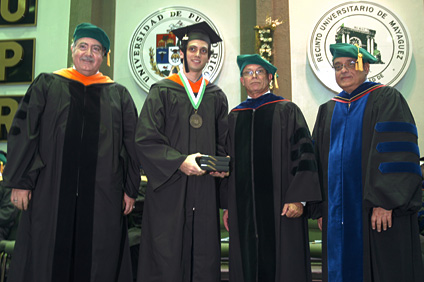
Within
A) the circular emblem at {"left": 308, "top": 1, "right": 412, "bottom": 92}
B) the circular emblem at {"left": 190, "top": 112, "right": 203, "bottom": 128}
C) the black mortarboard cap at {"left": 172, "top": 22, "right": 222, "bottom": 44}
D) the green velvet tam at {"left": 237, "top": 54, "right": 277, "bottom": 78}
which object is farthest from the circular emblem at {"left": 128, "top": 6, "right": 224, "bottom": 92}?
the circular emblem at {"left": 190, "top": 112, "right": 203, "bottom": 128}

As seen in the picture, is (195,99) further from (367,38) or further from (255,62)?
(367,38)

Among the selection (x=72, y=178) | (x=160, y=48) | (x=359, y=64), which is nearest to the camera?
(x=72, y=178)

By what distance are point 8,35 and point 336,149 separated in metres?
5.11

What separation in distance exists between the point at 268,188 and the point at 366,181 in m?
0.69

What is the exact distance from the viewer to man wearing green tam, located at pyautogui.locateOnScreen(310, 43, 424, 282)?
2.46 m

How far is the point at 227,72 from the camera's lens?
17.2 ft

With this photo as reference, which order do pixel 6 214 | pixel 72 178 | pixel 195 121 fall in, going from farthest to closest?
1. pixel 6 214
2. pixel 195 121
3. pixel 72 178

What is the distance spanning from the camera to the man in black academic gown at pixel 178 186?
8.02ft

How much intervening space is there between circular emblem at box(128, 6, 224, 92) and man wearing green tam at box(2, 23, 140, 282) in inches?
97.2

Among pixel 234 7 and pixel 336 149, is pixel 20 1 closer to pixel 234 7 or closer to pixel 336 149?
pixel 234 7

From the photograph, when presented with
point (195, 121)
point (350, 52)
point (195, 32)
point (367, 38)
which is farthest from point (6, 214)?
point (367, 38)

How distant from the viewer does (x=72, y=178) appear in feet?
8.31

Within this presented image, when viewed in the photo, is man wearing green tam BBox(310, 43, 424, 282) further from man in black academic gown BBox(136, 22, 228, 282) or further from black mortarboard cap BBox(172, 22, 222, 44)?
black mortarboard cap BBox(172, 22, 222, 44)

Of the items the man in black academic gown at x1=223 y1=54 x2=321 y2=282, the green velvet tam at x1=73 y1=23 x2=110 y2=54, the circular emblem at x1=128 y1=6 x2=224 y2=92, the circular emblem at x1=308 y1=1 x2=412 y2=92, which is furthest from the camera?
the circular emblem at x1=128 y1=6 x2=224 y2=92
